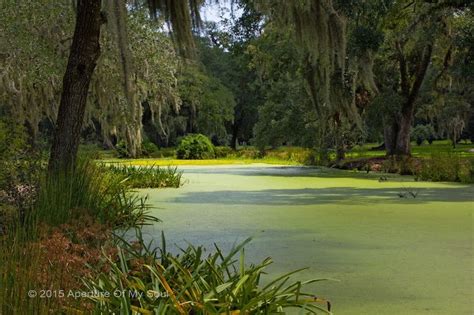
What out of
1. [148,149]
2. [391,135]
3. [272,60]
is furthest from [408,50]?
[148,149]

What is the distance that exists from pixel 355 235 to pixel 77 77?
2952 mm

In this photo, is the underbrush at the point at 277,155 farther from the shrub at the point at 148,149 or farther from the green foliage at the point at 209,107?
the shrub at the point at 148,149

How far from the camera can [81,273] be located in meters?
2.73

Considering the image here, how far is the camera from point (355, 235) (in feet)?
16.6

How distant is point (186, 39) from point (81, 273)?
3510mm

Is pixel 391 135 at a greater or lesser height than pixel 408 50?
lesser

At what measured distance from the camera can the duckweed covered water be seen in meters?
3.14

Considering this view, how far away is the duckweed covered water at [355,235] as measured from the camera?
10.3 feet

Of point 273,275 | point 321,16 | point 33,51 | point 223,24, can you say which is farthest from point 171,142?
point 273,275

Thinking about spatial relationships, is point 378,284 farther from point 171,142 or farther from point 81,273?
point 171,142

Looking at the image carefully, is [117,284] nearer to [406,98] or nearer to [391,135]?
[406,98]

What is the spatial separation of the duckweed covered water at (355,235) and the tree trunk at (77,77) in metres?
1.21

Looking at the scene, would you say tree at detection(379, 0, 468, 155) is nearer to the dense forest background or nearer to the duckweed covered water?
the dense forest background

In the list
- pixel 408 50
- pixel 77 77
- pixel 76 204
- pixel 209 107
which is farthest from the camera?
pixel 209 107
